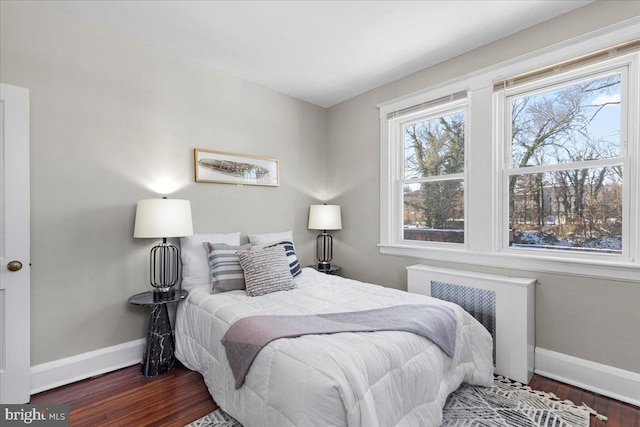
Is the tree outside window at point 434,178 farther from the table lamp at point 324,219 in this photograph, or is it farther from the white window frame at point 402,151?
the table lamp at point 324,219

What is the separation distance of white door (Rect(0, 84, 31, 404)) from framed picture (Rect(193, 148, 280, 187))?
4.00 feet

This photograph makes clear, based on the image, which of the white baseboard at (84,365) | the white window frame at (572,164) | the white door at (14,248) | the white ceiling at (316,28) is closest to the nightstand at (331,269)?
the white window frame at (572,164)

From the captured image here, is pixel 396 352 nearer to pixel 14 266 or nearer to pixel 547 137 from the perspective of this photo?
pixel 547 137

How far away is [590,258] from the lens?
2.22m

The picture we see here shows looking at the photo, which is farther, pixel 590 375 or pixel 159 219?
pixel 159 219

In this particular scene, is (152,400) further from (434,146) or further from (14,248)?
(434,146)

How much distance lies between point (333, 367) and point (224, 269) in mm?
1521

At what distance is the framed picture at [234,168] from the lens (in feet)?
9.87

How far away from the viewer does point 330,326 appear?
68.3 inches

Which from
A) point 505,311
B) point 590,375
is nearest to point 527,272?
point 505,311

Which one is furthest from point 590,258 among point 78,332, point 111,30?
point 111,30

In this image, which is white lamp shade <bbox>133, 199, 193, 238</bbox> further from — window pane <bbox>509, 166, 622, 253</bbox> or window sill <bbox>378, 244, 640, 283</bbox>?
window pane <bbox>509, 166, 622, 253</bbox>

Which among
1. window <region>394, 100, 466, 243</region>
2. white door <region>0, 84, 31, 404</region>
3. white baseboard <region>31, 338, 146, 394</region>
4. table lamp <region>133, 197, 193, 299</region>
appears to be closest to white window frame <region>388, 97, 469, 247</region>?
window <region>394, 100, 466, 243</region>

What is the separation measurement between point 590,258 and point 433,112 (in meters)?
1.80
